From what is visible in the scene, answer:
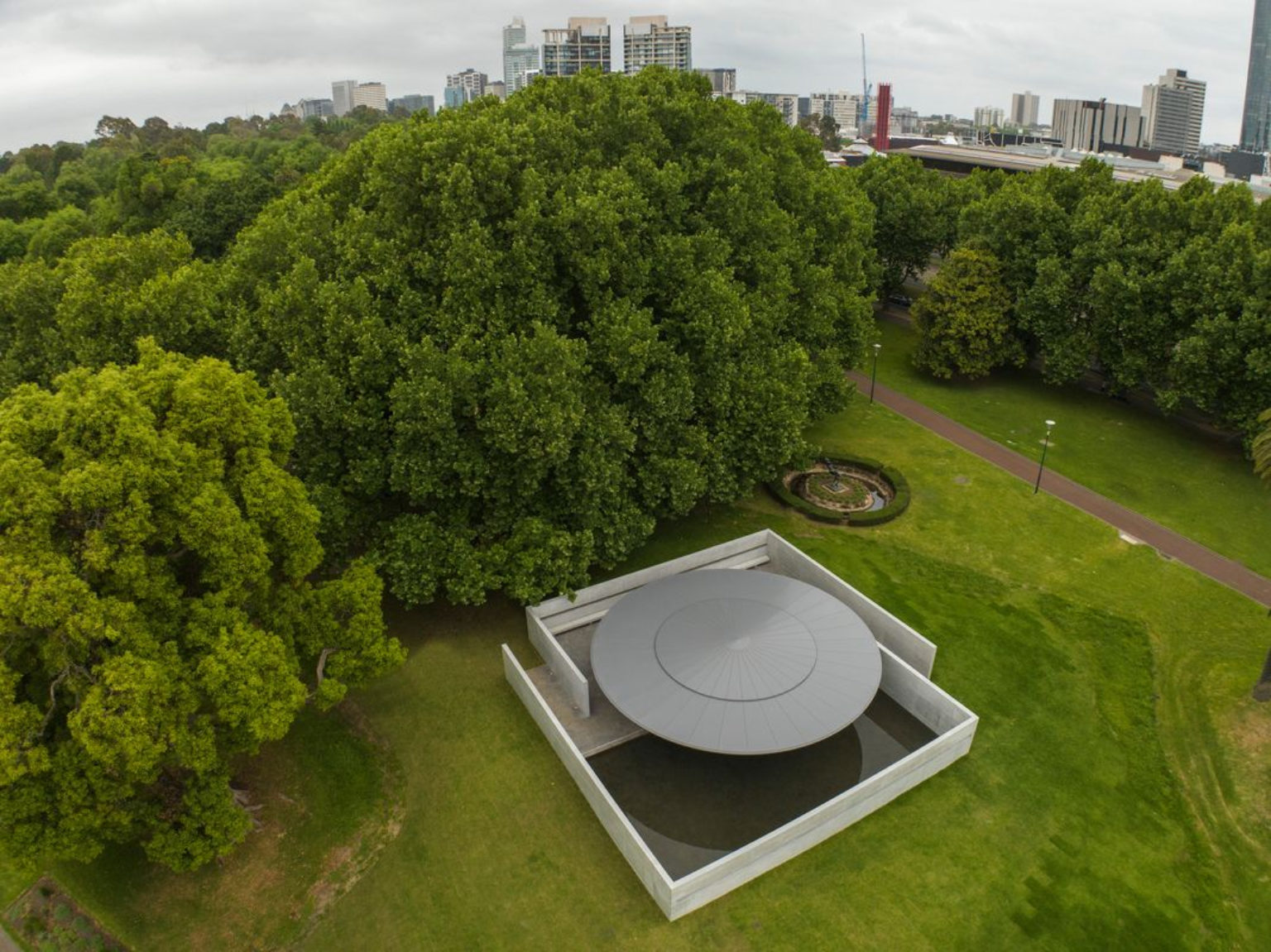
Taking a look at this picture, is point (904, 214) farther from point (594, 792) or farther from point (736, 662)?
point (594, 792)

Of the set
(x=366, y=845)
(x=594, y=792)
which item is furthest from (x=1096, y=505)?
(x=366, y=845)

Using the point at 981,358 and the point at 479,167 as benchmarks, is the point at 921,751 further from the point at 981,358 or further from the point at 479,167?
the point at 981,358

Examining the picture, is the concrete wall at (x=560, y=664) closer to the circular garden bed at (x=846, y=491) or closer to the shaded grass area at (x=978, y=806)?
the shaded grass area at (x=978, y=806)

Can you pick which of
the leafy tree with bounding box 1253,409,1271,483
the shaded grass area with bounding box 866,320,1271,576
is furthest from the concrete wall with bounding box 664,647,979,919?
the shaded grass area with bounding box 866,320,1271,576

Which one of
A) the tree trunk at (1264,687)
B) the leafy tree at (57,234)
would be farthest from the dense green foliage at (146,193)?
the tree trunk at (1264,687)

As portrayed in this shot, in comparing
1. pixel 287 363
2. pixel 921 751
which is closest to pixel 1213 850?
pixel 921 751
